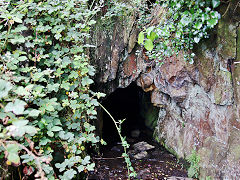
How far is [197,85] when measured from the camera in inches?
141

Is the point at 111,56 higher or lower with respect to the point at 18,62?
higher

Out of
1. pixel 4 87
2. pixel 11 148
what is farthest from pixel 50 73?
pixel 11 148

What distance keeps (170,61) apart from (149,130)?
3.62m

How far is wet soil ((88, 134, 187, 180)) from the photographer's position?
12.2 feet

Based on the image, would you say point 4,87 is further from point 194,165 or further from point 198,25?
point 194,165

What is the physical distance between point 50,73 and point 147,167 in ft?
9.39

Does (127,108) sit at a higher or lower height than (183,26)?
lower

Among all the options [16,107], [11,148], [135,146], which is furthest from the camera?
[135,146]

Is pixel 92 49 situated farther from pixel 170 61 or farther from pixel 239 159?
pixel 239 159

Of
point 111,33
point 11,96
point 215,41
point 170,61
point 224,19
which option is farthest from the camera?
point 111,33

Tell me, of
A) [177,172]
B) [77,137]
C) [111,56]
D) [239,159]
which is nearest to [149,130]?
[177,172]

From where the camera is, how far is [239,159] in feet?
8.85

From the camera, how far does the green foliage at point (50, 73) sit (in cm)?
216

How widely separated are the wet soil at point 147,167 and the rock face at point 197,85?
0.28m
